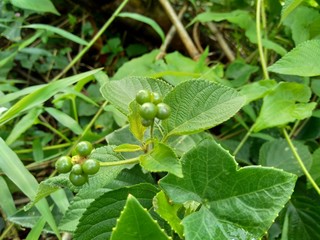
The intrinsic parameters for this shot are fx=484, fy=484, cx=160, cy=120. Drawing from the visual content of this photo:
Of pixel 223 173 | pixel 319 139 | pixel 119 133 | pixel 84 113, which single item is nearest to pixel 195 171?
pixel 223 173

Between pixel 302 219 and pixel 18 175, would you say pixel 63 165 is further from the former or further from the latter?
pixel 302 219

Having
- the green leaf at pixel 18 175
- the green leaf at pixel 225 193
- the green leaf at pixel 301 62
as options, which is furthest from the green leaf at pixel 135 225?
the green leaf at pixel 301 62

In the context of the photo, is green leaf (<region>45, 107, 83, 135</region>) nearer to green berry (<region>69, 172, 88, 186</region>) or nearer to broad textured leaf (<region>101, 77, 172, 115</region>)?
broad textured leaf (<region>101, 77, 172, 115</region>)

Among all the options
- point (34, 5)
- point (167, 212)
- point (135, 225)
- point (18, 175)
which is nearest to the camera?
point (135, 225)

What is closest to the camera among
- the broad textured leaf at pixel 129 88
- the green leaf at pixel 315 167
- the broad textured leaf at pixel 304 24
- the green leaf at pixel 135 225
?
the green leaf at pixel 135 225

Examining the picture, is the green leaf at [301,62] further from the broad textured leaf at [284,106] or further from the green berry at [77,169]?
the green berry at [77,169]

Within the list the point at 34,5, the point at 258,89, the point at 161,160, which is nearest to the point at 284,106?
the point at 258,89
